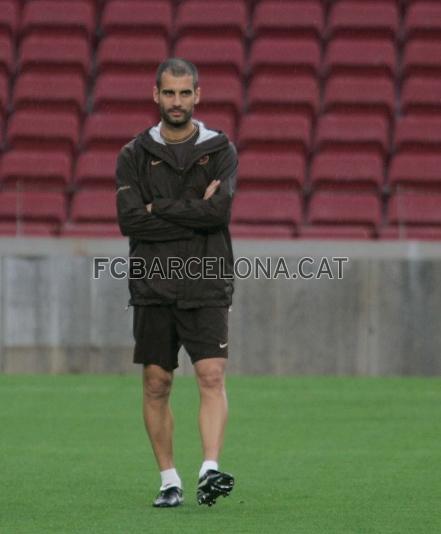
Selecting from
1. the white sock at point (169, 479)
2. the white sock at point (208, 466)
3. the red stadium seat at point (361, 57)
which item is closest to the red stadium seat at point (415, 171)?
the red stadium seat at point (361, 57)

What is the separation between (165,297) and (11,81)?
10.2m

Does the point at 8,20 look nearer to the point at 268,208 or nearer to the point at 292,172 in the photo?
the point at 292,172

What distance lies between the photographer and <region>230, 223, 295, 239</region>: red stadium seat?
540 inches

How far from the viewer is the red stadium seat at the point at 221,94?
15523 mm

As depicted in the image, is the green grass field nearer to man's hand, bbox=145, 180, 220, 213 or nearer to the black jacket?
the black jacket

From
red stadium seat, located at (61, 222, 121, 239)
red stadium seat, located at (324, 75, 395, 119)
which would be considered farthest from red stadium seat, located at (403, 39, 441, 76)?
red stadium seat, located at (61, 222, 121, 239)

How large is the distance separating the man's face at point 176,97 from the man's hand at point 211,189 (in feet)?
0.98

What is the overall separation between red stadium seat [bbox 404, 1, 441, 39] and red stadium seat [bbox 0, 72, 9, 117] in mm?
3989

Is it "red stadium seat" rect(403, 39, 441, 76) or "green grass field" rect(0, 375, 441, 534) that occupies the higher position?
"red stadium seat" rect(403, 39, 441, 76)

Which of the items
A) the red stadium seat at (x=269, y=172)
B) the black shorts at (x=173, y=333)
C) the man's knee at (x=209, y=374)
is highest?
the red stadium seat at (x=269, y=172)

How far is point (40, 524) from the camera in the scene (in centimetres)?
584

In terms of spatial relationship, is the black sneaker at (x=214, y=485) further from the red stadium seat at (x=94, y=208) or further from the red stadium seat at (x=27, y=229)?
the red stadium seat at (x=94, y=208)

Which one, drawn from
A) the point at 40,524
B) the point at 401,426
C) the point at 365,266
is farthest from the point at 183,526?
the point at 365,266

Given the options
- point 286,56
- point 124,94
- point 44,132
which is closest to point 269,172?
point 286,56
